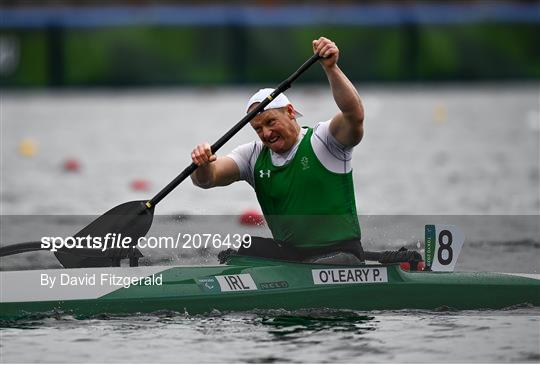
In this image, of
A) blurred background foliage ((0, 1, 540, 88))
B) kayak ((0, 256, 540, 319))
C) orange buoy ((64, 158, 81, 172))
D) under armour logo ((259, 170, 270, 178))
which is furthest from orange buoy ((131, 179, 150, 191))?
blurred background foliage ((0, 1, 540, 88))

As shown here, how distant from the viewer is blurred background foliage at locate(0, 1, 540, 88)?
32.3 m

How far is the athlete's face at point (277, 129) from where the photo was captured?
9.42 m

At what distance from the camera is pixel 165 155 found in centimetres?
2209

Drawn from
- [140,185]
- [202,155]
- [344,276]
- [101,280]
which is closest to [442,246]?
[344,276]

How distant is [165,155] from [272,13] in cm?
1155

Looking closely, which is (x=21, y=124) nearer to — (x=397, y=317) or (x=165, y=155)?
(x=165, y=155)

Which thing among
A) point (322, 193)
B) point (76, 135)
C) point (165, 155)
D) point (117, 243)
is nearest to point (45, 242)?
point (117, 243)

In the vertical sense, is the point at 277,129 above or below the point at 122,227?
above

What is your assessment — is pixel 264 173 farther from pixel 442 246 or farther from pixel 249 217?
pixel 249 217

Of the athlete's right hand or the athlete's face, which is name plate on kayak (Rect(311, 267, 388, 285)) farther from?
the athlete's right hand

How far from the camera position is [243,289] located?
30.9ft

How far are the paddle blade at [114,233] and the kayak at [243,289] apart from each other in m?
0.23

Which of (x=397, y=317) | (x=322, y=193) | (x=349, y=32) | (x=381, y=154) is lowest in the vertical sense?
(x=397, y=317)

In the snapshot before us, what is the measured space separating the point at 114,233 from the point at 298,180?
1.36 meters
